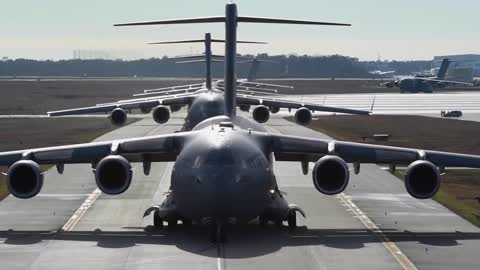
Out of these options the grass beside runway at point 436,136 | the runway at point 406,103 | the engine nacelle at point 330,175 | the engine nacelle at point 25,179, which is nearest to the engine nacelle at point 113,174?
the engine nacelle at point 25,179

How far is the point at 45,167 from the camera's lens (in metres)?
49.6

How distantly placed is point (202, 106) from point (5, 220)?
22.3 m

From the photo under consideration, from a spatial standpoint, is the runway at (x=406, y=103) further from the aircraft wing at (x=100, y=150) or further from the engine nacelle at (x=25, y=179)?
the engine nacelle at (x=25, y=179)

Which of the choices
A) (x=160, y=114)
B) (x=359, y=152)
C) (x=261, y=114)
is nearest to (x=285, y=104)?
(x=261, y=114)

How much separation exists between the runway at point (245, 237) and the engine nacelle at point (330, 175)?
1558 millimetres

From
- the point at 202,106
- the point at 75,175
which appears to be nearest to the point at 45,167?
the point at 75,175

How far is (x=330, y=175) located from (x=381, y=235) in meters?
2.61

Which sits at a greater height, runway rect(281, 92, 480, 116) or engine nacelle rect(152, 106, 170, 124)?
engine nacelle rect(152, 106, 170, 124)

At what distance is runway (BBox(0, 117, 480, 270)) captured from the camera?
23.7 m

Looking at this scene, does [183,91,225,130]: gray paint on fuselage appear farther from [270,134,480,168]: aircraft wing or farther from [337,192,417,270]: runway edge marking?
[270,134,480,168]: aircraft wing

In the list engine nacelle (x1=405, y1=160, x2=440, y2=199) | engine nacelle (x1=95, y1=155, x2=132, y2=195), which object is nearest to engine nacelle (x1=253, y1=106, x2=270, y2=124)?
engine nacelle (x1=405, y1=160, x2=440, y2=199)

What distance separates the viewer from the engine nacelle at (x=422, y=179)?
1094 inches

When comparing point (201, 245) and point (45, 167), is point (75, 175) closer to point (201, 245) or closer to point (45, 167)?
point (45, 167)

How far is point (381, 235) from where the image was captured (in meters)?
28.0
